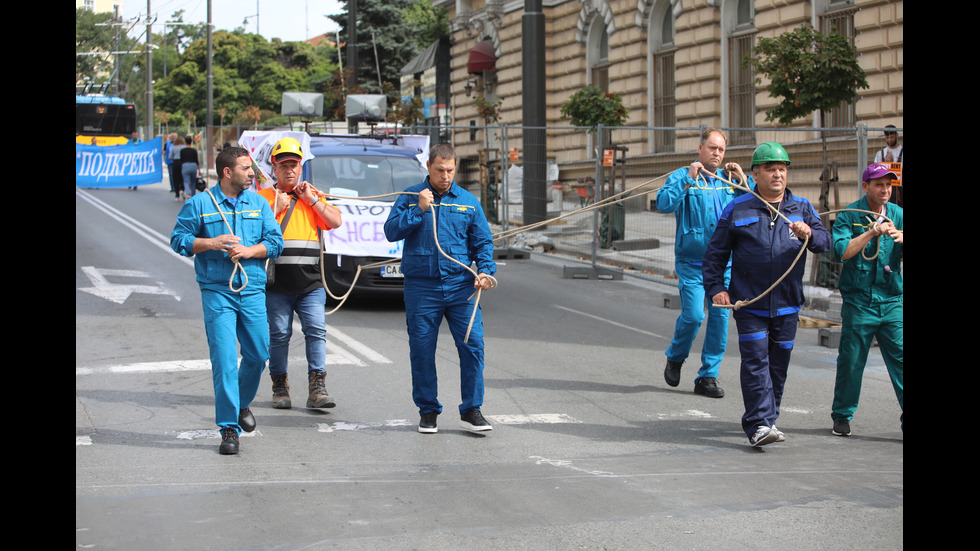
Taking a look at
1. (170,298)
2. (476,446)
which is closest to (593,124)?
(170,298)

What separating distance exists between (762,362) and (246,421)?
3.28 metres

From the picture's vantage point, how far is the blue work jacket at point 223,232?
629 cm

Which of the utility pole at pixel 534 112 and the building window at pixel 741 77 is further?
the building window at pixel 741 77

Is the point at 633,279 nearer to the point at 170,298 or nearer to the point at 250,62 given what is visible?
the point at 170,298

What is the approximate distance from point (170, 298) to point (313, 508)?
8566 mm

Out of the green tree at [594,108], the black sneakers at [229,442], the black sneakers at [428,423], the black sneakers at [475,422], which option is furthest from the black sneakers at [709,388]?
the green tree at [594,108]

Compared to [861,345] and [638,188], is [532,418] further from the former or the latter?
[638,188]

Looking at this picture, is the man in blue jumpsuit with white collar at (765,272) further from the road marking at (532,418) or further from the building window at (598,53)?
the building window at (598,53)

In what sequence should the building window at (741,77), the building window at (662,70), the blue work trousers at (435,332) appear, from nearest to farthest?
1. the blue work trousers at (435,332)
2. the building window at (741,77)
3. the building window at (662,70)

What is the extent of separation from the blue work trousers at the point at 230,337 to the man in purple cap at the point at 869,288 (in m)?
3.67

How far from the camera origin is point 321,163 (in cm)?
1276

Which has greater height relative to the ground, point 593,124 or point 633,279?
point 593,124

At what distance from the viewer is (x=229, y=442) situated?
6.21 meters

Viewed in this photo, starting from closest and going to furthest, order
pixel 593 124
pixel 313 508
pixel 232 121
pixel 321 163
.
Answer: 1. pixel 313 508
2. pixel 321 163
3. pixel 593 124
4. pixel 232 121
